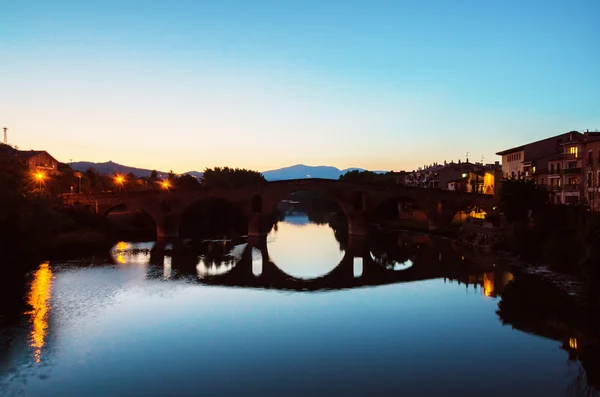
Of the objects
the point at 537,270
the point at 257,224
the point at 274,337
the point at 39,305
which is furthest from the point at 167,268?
the point at 537,270

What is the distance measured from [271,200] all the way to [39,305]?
35899mm

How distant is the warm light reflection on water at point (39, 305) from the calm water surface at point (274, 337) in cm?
8

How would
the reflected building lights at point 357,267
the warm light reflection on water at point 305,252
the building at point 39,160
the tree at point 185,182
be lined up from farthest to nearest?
the tree at point 185,182, the building at point 39,160, the warm light reflection on water at point 305,252, the reflected building lights at point 357,267

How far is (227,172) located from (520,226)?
6745 cm

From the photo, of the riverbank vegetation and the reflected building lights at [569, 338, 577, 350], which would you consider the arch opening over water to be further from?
the reflected building lights at [569, 338, 577, 350]

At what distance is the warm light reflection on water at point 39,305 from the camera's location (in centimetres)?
1803

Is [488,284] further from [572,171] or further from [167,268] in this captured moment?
[167,268]

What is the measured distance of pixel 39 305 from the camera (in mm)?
23016

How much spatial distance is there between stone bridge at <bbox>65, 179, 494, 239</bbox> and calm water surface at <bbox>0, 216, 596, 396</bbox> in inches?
777

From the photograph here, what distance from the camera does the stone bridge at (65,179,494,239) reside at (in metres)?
54.2

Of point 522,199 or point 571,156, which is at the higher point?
point 571,156

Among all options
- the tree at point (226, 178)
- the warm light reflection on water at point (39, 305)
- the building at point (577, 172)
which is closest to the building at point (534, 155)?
the building at point (577, 172)

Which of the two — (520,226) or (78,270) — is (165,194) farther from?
(520,226)

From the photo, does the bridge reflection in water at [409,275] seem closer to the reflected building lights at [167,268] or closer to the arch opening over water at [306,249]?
the reflected building lights at [167,268]
